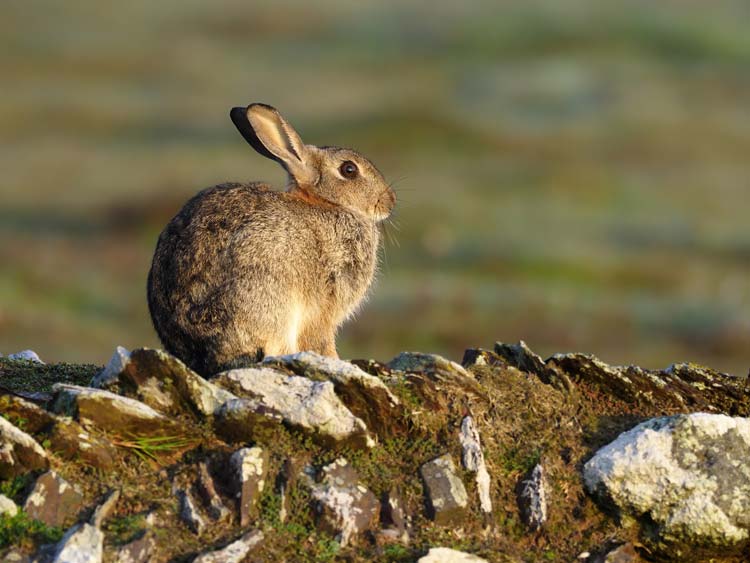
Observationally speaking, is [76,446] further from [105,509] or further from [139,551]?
[139,551]

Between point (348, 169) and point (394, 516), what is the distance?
4963 millimetres

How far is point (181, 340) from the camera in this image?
9.70 m

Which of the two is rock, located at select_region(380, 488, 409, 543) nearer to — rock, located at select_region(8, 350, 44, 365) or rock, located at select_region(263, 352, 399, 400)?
rock, located at select_region(263, 352, 399, 400)

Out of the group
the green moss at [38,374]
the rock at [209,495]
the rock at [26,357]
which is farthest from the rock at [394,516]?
the rock at [26,357]

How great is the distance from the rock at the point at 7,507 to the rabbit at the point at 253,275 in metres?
2.74

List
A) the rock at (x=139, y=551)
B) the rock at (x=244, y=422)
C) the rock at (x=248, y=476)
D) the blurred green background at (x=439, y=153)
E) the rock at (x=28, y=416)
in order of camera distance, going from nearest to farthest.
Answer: the rock at (x=139, y=551), the rock at (x=248, y=476), the rock at (x=28, y=416), the rock at (x=244, y=422), the blurred green background at (x=439, y=153)

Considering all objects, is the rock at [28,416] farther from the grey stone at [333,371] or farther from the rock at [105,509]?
the grey stone at [333,371]

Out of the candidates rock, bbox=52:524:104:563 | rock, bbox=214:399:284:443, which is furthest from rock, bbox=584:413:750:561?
rock, bbox=52:524:104:563

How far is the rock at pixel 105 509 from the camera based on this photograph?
700 cm

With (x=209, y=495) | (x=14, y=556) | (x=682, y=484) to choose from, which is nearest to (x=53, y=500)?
(x=14, y=556)

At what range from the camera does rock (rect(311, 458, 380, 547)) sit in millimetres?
7367

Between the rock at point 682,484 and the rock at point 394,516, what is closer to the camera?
the rock at point 394,516

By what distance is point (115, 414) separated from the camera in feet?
25.0

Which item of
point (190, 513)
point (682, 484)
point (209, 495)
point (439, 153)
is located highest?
point (439, 153)
